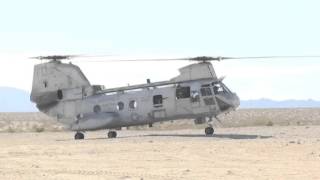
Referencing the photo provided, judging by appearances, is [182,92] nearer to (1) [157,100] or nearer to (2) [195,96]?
(2) [195,96]

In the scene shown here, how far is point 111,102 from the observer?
3378 centimetres

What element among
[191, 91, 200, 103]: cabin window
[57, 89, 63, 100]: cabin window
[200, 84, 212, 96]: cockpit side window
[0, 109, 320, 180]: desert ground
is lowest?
[0, 109, 320, 180]: desert ground

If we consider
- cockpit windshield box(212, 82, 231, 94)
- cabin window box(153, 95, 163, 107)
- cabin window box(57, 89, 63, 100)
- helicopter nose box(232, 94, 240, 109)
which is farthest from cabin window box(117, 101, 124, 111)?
helicopter nose box(232, 94, 240, 109)

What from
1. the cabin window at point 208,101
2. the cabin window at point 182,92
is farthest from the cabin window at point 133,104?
the cabin window at point 208,101

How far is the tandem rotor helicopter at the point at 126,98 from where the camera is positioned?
1239 inches

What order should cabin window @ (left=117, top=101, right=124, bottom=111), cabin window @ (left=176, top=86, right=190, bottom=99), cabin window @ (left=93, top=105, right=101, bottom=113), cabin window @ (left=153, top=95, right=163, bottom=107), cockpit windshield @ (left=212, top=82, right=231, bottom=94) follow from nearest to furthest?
cockpit windshield @ (left=212, top=82, right=231, bottom=94)
cabin window @ (left=176, top=86, right=190, bottom=99)
cabin window @ (left=153, top=95, right=163, bottom=107)
cabin window @ (left=117, top=101, right=124, bottom=111)
cabin window @ (left=93, top=105, right=101, bottom=113)

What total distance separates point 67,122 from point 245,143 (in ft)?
41.9

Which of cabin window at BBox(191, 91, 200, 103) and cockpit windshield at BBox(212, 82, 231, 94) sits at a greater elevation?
cockpit windshield at BBox(212, 82, 231, 94)

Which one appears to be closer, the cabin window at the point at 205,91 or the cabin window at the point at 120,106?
the cabin window at the point at 205,91

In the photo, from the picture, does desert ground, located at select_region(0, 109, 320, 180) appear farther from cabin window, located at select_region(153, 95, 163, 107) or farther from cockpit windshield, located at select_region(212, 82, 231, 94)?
cabin window, located at select_region(153, 95, 163, 107)

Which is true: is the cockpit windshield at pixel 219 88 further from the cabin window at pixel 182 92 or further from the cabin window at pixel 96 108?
the cabin window at pixel 96 108

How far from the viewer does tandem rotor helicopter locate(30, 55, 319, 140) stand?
103 ft

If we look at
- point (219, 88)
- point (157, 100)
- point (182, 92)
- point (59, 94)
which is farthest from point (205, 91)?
point (59, 94)

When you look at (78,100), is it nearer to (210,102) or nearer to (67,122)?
(67,122)
